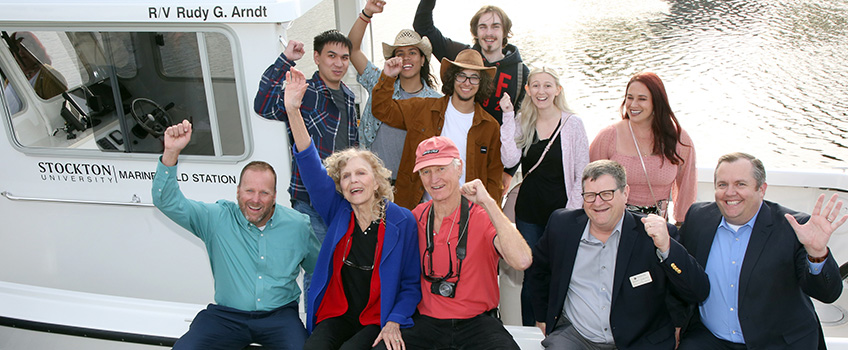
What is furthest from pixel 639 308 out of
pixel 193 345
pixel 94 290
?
pixel 94 290

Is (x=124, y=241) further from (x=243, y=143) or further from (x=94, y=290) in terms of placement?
(x=243, y=143)

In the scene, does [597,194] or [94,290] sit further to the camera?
[94,290]

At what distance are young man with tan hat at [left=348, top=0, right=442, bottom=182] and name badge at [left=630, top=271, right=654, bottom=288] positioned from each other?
1599 millimetres

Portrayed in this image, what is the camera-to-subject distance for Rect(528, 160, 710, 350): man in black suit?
2.58 m

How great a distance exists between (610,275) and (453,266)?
0.67m

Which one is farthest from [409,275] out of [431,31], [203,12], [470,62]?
→ [431,31]

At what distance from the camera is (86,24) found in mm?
3494

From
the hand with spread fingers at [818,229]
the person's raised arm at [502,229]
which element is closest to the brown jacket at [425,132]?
the person's raised arm at [502,229]

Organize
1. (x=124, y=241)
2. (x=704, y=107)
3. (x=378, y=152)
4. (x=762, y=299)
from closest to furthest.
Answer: (x=762, y=299)
(x=378, y=152)
(x=124, y=241)
(x=704, y=107)

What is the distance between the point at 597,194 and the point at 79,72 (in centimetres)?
301

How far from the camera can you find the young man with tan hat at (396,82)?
3.63 metres

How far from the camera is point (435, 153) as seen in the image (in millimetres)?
2730

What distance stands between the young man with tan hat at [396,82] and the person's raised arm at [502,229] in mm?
1176

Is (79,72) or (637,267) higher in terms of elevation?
(79,72)
